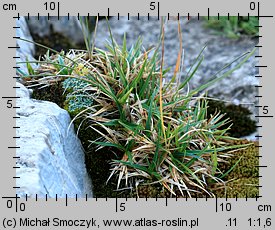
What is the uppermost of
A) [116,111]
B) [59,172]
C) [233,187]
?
[116,111]

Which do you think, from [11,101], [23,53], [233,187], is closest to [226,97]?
[233,187]

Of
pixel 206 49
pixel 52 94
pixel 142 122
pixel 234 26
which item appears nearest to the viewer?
pixel 142 122

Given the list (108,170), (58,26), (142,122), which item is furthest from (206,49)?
(108,170)

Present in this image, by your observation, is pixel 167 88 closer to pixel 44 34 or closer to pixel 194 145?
pixel 194 145

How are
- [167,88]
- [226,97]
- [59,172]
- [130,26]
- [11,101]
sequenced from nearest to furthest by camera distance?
[59,172], [11,101], [167,88], [226,97], [130,26]

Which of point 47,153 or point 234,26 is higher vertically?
point 234,26

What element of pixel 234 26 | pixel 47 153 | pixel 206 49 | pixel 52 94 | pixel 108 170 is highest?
pixel 234 26

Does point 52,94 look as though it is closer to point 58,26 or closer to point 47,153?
point 47,153
